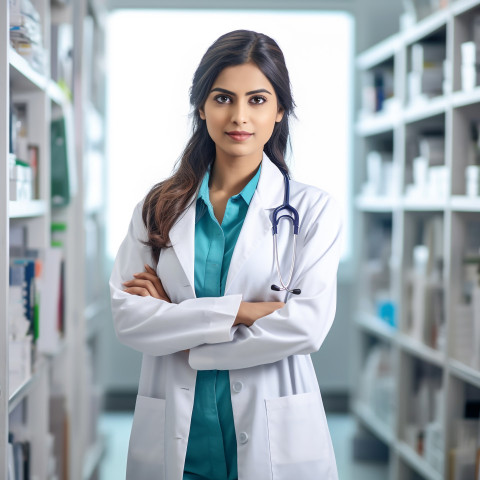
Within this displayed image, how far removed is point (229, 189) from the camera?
5.42 ft

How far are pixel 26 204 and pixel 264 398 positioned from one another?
35.1 inches

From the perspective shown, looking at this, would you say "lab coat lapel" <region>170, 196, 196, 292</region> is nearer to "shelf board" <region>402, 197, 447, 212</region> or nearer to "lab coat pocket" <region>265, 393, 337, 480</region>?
"lab coat pocket" <region>265, 393, 337, 480</region>

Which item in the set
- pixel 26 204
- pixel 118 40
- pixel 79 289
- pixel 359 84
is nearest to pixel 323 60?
pixel 359 84

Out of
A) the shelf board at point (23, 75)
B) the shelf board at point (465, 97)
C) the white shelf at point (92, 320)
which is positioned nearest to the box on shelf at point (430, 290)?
the shelf board at point (465, 97)

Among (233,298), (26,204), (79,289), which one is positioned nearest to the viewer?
(233,298)

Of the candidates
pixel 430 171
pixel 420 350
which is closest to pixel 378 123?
pixel 430 171

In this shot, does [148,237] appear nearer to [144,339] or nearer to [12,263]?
[144,339]

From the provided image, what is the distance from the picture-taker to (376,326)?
3.52 metres

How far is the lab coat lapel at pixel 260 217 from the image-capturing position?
1.52m

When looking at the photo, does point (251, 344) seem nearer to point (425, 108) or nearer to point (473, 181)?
point (473, 181)

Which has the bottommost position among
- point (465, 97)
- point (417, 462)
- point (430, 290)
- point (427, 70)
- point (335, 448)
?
point (335, 448)

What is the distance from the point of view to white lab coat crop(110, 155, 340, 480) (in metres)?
1.47

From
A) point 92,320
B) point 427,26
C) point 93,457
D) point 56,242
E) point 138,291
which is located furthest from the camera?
point 92,320

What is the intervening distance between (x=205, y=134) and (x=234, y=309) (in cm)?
48
